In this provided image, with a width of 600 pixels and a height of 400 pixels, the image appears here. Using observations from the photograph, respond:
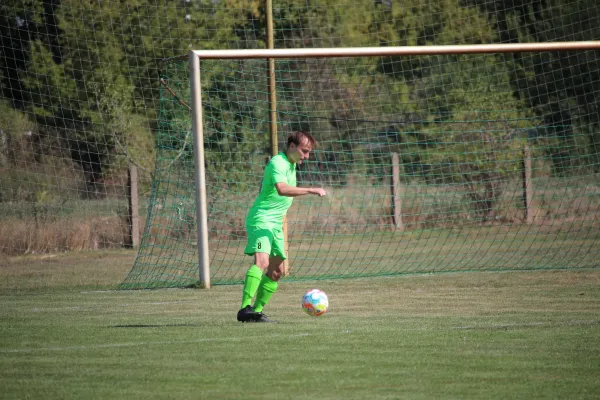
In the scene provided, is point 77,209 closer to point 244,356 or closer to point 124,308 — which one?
point 124,308

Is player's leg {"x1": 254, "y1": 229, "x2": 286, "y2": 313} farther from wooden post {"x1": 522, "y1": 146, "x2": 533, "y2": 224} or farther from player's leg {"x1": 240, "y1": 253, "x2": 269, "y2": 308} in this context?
wooden post {"x1": 522, "y1": 146, "x2": 533, "y2": 224}

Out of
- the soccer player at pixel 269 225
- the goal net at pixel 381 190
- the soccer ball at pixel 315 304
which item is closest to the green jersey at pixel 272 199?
the soccer player at pixel 269 225

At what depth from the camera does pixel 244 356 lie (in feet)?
23.5

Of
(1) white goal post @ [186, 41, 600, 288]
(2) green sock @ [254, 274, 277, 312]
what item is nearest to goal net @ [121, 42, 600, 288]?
(1) white goal post @ [186, 41, 600, 288]

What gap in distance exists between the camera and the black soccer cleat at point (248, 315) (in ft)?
30.3

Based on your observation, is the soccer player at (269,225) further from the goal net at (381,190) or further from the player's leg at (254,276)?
the goal net at (381,190)

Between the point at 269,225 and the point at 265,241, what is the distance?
17cm

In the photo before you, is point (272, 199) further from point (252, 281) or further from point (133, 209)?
point (133, 209)

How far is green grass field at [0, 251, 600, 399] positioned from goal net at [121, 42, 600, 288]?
2.54 metres

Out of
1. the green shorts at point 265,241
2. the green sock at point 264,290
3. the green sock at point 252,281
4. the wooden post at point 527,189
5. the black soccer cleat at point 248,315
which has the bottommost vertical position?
the wooden post at point 527,189

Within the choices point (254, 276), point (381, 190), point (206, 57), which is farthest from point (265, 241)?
point (381, 190)

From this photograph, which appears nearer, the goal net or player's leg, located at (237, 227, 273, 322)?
player's leg, located at (237, 227, 273, 322)

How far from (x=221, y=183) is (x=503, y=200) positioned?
6.62m

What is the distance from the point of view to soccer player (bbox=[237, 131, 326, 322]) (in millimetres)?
9234
